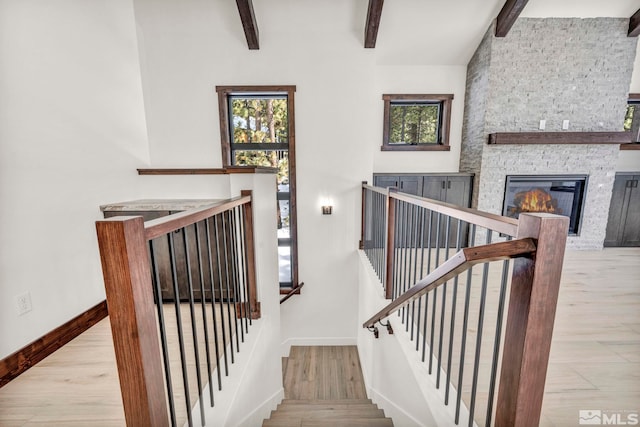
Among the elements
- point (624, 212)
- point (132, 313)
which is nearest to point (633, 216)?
point (624, 212)

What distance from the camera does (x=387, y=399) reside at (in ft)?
7.28

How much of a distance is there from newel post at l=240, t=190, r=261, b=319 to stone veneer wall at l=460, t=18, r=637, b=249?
3403mm

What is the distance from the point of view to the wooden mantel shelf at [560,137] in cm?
356

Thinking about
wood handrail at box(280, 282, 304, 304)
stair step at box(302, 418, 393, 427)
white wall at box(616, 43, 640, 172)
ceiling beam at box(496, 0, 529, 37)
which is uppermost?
ceiling beam at box(496, 0, 529, 37)

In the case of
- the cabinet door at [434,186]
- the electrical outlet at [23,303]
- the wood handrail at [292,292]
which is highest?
the cabinet door at [434,186]

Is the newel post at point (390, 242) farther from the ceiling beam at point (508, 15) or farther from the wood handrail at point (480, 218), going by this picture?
the ceiling beam at point (508, 15)

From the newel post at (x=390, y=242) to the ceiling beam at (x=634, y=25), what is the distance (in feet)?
14.0

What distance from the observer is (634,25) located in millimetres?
3385

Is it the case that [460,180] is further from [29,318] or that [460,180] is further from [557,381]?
[29,318]

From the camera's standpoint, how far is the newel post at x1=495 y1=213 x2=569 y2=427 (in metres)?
0.67

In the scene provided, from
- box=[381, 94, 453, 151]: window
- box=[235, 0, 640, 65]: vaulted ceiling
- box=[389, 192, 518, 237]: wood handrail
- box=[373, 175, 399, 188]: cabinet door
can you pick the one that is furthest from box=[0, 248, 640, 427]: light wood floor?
box=[235, 0, 640, 65]: vaulted ceiling

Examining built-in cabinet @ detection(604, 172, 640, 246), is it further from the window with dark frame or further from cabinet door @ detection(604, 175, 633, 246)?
the window with dark frame

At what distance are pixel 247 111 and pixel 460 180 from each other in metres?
3.35

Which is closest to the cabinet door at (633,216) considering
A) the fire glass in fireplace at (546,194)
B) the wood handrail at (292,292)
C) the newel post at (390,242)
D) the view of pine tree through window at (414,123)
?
the fire glass in fireplace at (546,194)
